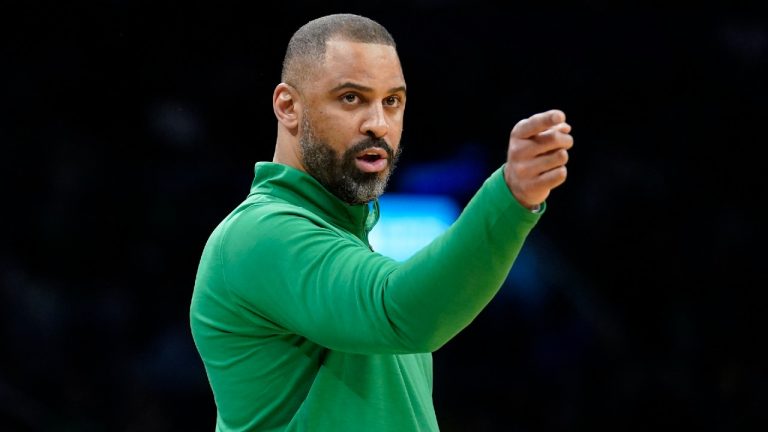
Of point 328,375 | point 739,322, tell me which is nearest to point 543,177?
point 328,375

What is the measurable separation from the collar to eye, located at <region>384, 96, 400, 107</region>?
0.17m

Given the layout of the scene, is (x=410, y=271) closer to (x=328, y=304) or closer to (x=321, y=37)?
(x=328, y=304)

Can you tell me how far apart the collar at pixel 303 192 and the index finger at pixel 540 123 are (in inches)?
20.1

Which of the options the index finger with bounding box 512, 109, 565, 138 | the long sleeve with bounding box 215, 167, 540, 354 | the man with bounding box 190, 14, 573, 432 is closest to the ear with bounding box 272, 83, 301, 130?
the man with bounding box 190, 14, 573, 432

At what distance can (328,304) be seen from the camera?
119 centimetres

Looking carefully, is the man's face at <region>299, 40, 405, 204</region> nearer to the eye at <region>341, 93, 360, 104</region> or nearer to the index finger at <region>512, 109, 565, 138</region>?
the eye at <region>341, 93, 360, 104</region>

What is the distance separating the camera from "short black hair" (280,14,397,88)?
153 cm

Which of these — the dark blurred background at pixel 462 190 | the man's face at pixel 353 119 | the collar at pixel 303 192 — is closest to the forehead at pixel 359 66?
the man's face at pixel 353 119

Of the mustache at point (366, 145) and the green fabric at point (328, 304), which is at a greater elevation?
the mustache at point (366, 145)

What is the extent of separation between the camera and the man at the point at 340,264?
3.59 feet

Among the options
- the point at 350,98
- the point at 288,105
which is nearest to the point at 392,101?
the point at 350,98

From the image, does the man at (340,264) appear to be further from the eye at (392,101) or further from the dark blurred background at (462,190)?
the dark blurred background at (462,190)

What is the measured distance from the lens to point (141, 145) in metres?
3.30

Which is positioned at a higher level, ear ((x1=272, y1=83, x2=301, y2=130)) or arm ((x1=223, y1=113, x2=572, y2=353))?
ear ((x1=272, y1=83, x2=301, y2=130))
